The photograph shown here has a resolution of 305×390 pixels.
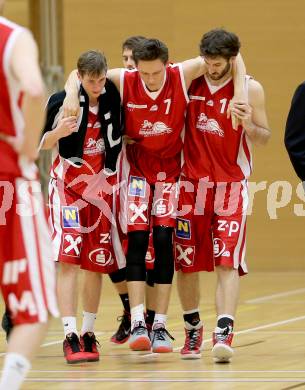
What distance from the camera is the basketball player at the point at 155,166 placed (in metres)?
6.64

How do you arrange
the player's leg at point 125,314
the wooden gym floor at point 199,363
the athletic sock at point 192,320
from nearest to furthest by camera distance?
the wooden gym floor at point 199,363 → the athletic sock at point 192,320 → the player's leg at point 125,314

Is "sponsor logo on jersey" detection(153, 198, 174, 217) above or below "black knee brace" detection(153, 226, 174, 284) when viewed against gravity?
above

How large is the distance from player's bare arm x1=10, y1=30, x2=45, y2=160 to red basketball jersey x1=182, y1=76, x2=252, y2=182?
2.92 metres

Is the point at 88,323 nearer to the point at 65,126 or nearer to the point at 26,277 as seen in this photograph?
the point at 65,126

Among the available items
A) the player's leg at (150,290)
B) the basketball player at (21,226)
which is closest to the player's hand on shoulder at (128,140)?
the player's leg at (150,290)

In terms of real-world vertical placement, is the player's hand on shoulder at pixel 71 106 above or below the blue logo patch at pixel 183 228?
above

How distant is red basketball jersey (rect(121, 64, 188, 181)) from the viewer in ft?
21.9

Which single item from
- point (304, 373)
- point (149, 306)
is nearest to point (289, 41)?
point (149, 306)

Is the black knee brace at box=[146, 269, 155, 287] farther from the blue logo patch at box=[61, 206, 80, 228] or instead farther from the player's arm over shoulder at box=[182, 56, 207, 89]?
the player's arm over shoulder at box=[182, 56, 207, 89]

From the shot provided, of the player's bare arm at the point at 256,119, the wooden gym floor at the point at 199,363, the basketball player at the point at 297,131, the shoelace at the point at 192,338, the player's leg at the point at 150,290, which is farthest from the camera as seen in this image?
the player's leg at the point at 150,290

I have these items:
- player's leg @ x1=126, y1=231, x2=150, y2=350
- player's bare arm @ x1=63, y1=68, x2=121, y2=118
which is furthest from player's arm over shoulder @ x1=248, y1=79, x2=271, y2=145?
player's bare arm @ x1=63, y1=68, x2=121, y2=118

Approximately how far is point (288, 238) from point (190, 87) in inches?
262

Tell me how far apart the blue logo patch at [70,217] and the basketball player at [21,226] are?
2.55 metres

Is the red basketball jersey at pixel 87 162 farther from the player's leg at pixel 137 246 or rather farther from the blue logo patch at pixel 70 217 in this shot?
the player's leg at pixel 137 246
